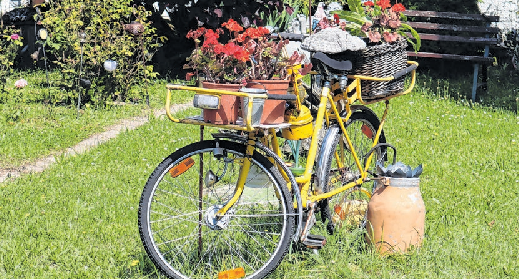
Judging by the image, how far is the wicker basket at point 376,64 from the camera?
4.25 metres

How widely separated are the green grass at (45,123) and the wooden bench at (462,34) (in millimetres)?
4013

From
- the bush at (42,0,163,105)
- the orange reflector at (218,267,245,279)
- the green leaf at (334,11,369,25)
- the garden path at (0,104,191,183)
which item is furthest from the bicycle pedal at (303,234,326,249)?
the bush at (42,0,163,105)

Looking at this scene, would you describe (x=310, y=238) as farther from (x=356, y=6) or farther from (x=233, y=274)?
(x=356, y=6)

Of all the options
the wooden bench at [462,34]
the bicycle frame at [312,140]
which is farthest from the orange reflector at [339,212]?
the wooden bench at [462,34]

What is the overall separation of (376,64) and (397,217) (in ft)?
3.10

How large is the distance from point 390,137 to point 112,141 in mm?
2914

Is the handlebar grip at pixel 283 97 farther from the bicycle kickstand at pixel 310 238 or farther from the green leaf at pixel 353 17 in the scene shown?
the green leaf at pixel 353 17

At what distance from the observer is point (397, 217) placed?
4133 millimetres

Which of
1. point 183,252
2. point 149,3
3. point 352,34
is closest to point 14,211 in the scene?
point 183,252

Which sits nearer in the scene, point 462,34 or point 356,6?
point 356,6

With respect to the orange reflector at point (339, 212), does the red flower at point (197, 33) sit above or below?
above

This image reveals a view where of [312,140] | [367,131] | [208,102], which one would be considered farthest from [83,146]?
[208,102]

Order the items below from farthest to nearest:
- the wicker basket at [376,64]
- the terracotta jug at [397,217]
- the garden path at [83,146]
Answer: the garden path at [83,146] → the wicker basket at [376,64] → the terracotta jug at [397,217]

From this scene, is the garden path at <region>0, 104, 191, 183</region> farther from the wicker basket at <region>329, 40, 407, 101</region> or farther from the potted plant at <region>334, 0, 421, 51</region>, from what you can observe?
the wicker basket at <region>329, 40, 407, 101</region>
